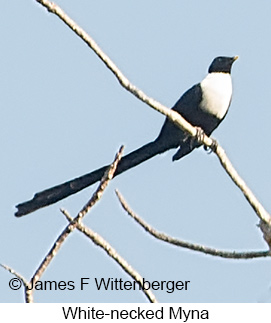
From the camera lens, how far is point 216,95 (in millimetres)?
5281

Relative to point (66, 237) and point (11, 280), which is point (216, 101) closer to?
point (11, 280)

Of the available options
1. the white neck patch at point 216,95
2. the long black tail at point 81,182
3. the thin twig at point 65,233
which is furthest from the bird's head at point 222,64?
the thin twig at point 65,233

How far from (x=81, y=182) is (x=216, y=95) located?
4.56ft

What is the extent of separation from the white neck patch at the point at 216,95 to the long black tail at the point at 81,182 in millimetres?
426

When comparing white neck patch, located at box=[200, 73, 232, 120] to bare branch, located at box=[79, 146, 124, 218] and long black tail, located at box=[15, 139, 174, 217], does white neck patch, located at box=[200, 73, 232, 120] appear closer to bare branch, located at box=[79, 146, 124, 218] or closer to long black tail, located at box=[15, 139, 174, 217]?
long black tail, located at box=[15, 139, 174, 217]

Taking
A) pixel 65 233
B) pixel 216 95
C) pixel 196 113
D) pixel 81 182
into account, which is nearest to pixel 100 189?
pixel 65 233

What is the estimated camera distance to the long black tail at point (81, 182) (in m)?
3.92

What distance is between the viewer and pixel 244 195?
3.14m

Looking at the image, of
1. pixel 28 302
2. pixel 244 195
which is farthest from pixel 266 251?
pixel 28 302

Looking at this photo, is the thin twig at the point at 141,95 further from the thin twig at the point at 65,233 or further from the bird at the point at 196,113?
the bird at the point at 196,113

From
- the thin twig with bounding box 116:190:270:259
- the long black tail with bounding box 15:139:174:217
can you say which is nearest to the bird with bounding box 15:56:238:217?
the long black tail with bounding box 15:139:174:217

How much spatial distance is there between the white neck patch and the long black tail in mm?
426

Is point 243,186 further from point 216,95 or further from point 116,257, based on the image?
point 216,95
